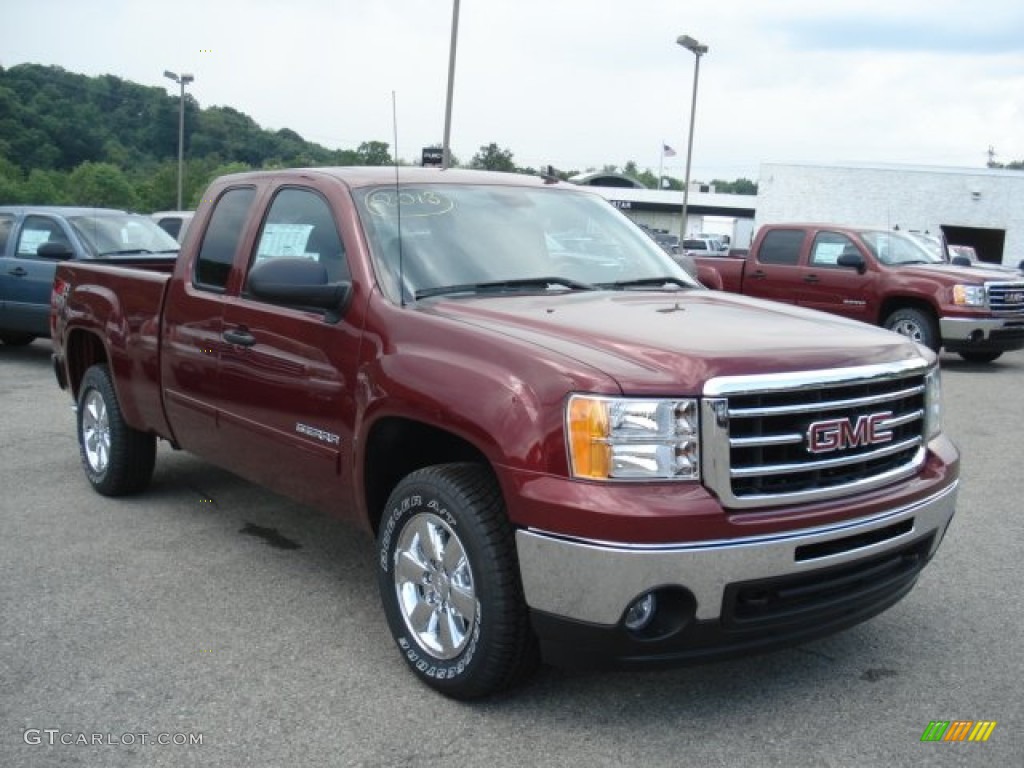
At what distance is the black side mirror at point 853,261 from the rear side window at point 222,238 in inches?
399

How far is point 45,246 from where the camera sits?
11.6m

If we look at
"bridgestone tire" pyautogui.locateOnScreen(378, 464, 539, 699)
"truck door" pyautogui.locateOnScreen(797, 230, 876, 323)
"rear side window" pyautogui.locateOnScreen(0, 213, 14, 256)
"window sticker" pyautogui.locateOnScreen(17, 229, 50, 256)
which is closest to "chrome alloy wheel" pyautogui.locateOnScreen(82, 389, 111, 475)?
"bridgestone tire" pyautogui.locateOnScreen(378, 464, 539, 699)

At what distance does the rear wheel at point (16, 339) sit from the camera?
13.1m

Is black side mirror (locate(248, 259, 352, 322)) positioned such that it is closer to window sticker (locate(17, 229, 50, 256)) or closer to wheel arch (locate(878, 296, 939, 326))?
window sticker (locate(17, 229, 50, 256))

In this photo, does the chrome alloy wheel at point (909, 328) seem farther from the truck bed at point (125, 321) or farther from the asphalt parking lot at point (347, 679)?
the truck bed at point (125, 321)

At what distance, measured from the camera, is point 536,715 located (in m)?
3.52

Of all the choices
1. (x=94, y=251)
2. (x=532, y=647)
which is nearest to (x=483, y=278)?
(x=532, y=647)

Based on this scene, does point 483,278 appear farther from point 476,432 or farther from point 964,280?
point 964,280

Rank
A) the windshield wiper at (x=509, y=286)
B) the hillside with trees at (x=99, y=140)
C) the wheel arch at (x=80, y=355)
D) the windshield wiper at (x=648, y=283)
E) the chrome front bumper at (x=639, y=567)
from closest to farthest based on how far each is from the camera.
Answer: the chrome front bumper at (x=639, y=567) → the windshield wiper at (x=509, y=286) → the windshield wiper at (x=648, y=283) → the wheel arch at (x=80, y=355) → the hillside with trees at (x=99, y=140)

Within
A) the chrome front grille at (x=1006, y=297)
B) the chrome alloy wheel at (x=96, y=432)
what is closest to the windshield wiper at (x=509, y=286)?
the chrome alloy wheel at (x=96, y=432)

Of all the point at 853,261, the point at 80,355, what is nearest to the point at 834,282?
the point at 853,261

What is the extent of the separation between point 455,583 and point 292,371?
1.33 metres

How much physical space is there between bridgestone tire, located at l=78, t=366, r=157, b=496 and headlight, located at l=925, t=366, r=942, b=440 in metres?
4.25

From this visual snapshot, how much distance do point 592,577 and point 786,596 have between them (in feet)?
2.22
